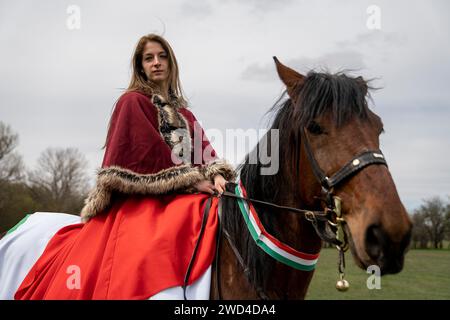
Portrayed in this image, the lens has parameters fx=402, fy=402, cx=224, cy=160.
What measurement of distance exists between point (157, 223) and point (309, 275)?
1.28m

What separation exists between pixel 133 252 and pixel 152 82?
74.3 inches

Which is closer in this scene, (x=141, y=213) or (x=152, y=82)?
(x=141, y=213)

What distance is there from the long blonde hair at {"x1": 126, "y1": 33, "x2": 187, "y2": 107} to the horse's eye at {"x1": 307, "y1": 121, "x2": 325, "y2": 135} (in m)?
1.91

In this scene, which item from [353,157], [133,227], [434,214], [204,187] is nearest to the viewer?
[353,157]

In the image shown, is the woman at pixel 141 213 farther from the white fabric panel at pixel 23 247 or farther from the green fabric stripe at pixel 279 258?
the green fabric stripe at pixel 279 258

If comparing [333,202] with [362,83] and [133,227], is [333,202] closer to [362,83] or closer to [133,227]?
[362,83]

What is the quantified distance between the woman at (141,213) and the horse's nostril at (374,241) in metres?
1.29

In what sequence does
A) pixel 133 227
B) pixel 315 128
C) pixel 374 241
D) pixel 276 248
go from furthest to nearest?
pixel 133 227
pixel 276 248
pixel 315 128
pixel 374 241

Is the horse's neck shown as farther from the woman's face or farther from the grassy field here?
the grassy field

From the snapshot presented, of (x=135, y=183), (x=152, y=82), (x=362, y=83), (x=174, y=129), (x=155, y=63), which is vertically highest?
(x=155, y=63)

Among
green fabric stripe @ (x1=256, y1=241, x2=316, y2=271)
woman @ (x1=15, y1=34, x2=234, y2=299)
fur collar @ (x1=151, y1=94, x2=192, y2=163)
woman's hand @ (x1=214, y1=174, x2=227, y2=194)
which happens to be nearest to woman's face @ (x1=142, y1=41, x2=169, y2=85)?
woman @ (x1=15, y1=34, x2=234, y2=299)

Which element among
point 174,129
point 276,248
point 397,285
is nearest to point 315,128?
point 276,248

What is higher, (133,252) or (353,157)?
(353,157)

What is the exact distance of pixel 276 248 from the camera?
9.64 ft
